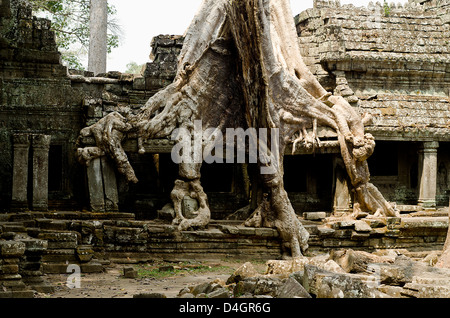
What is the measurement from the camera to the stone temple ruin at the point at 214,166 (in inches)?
356

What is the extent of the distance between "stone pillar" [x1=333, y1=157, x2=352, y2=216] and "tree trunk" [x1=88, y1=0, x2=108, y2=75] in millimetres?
7903

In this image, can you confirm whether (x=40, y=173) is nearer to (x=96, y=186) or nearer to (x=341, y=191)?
(x=96, y=186)

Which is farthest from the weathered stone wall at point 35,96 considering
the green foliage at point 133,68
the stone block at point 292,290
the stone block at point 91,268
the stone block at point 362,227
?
the green foliage at point 133,68

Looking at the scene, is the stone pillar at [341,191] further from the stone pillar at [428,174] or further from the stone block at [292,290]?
the stone block at [292,290]

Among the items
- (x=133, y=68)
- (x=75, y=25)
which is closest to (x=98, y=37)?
(x=75, y=25)

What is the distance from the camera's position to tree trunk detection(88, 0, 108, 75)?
1727 cm

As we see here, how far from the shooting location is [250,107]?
413 inches

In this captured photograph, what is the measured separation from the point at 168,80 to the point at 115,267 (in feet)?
15.8

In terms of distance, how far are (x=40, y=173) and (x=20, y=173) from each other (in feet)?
0.99

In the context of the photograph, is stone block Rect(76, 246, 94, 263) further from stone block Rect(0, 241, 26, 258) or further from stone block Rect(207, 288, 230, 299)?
stone block Rect(207, 288, 230, 299)

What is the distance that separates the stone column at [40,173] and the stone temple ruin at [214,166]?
0.02 metres
